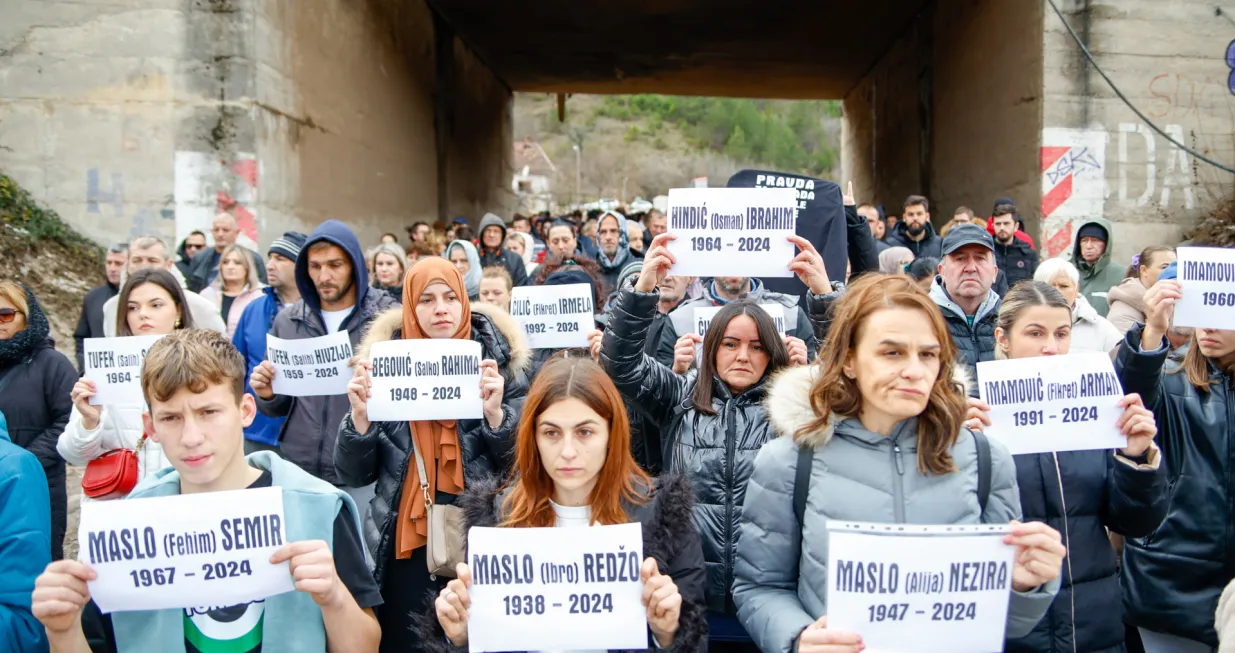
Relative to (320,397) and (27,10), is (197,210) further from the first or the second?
(320,397)

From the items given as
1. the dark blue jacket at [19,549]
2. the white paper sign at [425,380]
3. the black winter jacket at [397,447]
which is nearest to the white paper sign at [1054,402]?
the black winter jacket at [397,447]

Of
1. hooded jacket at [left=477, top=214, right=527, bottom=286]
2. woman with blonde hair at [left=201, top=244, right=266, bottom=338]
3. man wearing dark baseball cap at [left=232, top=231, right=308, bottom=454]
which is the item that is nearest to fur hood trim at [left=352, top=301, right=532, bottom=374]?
man wearing dark baseball cap at [left=232, top=231, right=308, bottom=454]

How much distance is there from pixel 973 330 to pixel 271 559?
3.37m

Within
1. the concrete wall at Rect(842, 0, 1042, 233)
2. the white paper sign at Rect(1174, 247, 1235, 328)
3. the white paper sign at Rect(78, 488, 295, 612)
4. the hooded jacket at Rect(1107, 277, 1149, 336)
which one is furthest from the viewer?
the concrete wall at Rect(842, 0, 1042, 233)

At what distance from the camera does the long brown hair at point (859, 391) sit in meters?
2.31

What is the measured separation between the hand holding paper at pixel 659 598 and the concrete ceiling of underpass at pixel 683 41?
1494cm

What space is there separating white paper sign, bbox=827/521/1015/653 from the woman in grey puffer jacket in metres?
0.13

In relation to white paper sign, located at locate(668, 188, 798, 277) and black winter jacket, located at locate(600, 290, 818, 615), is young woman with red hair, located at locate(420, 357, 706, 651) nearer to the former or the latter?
black winter jacket, located at locate(600, 290, 818, 615)

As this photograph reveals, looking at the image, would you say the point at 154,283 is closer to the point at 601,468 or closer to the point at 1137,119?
the point at 601,468

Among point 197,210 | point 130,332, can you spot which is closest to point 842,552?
point 130,332

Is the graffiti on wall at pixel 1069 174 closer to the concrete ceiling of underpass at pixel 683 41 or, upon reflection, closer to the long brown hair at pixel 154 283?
the concrete ceiling of underpass at pixel 683 41

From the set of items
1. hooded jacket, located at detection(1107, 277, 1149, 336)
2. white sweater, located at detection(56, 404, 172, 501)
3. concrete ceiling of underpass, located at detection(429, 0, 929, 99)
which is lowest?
white sweater, located at detection(56, 404, 172, 501)

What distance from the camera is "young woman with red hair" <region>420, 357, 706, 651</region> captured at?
101 inches

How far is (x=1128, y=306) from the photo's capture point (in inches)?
224
